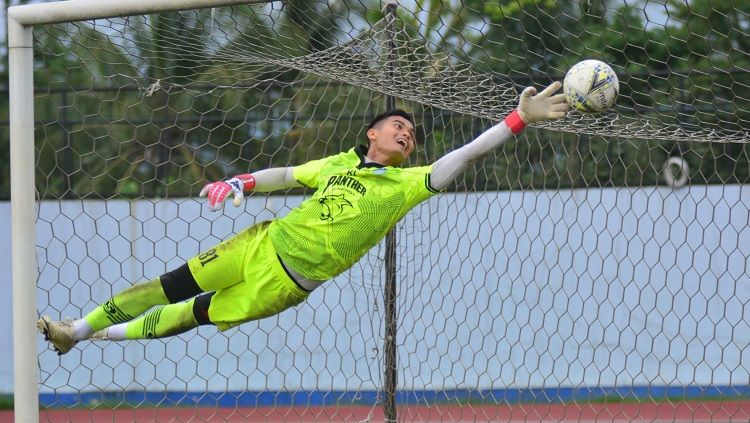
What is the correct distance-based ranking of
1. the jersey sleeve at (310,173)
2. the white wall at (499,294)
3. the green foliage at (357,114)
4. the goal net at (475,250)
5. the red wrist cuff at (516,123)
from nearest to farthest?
the red wrist cuff at (516,123) < the jersey sleeve at (310,173) < the green foliage at (357,114) < the goal net at (475,250) < the white wall at (499,294)

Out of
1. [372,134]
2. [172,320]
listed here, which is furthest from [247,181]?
[172,320]

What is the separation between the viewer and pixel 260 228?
16.0 ft

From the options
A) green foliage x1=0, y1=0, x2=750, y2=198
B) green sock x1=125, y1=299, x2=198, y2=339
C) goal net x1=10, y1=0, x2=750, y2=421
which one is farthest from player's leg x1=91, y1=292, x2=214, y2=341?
goal net x1=10, y1=0, x2=750, y2=421

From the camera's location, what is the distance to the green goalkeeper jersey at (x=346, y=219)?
4.70 metres

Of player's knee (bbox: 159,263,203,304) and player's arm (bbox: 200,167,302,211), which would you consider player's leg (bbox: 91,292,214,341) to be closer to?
player's knee (bbox: 159,263,203,304)

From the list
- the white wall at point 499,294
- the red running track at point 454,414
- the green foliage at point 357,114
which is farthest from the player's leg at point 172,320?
the red running track at point 454,414

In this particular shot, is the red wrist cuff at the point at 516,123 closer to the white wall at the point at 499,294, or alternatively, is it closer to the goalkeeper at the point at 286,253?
the goalkeeper at the point at 286,253

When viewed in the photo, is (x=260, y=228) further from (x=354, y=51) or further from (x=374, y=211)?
(x=354, y=51)

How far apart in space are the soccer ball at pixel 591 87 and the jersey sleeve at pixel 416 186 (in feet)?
2.44

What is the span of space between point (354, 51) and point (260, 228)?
1.00 metres

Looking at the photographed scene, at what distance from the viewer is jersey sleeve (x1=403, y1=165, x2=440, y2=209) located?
4633 millimetres

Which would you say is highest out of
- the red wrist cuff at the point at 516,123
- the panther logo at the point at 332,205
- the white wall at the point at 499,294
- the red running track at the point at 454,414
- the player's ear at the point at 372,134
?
the player's ear at the point at 372,134

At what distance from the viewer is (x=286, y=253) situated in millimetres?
4723

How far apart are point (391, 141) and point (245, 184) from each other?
2.16ft
